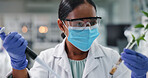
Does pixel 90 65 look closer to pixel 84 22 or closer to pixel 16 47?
pixel 84 22

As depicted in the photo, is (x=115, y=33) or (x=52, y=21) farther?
(x=52, y=21)

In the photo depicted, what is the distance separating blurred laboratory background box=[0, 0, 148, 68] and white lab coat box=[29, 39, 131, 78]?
32cm

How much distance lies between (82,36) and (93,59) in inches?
7.2

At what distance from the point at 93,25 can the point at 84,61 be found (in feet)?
0.89

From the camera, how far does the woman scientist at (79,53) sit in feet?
4.27

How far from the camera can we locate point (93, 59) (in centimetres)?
138

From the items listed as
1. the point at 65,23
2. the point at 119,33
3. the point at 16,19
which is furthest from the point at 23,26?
the point at 65,23

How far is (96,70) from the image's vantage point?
4.47 feet

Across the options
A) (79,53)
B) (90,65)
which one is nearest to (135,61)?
(90,65)

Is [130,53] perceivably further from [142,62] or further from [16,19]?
[16,19]

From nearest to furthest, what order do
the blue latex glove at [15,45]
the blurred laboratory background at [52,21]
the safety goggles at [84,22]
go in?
1. the blue latex glove at [15,45]
2. the safety goggles at [84,22]
3. the blurred laboratory background at [52,21]

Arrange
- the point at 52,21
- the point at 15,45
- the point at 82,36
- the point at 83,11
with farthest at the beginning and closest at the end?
the point at 52,21 → the point at 82,36 → the point at 83,11 → the point at 15,45

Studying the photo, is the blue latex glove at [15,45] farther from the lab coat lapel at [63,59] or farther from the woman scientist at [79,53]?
the lab coat lapel at [63,59]

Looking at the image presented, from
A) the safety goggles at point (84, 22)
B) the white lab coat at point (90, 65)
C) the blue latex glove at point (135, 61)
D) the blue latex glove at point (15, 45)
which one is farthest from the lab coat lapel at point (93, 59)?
the blue latex glove at point (15, 45)
